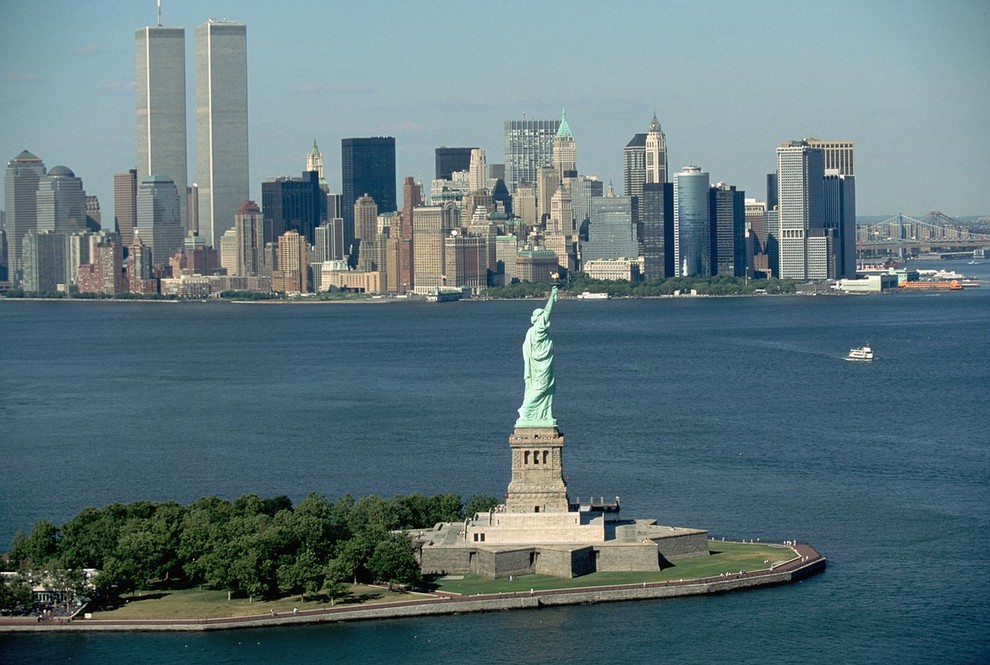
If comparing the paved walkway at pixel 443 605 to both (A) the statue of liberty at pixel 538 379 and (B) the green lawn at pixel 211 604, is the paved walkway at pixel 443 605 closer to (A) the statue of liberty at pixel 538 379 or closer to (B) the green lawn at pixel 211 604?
(B) the green lawn at pixel 211 604

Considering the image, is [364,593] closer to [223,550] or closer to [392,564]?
[392,564]

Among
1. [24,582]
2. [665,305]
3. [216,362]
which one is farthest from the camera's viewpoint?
[665,305]

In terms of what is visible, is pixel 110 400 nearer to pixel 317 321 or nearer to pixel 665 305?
pixel 317 321

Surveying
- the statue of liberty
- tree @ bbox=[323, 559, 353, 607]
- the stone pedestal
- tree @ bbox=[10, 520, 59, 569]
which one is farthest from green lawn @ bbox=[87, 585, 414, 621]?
the statue of liberty

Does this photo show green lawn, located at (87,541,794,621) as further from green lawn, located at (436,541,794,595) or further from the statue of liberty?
the statue of liberty

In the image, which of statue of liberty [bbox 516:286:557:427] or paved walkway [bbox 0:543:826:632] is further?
statue of liberty [bbox 516:286:557:427]

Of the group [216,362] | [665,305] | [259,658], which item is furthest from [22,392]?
[665,305]
